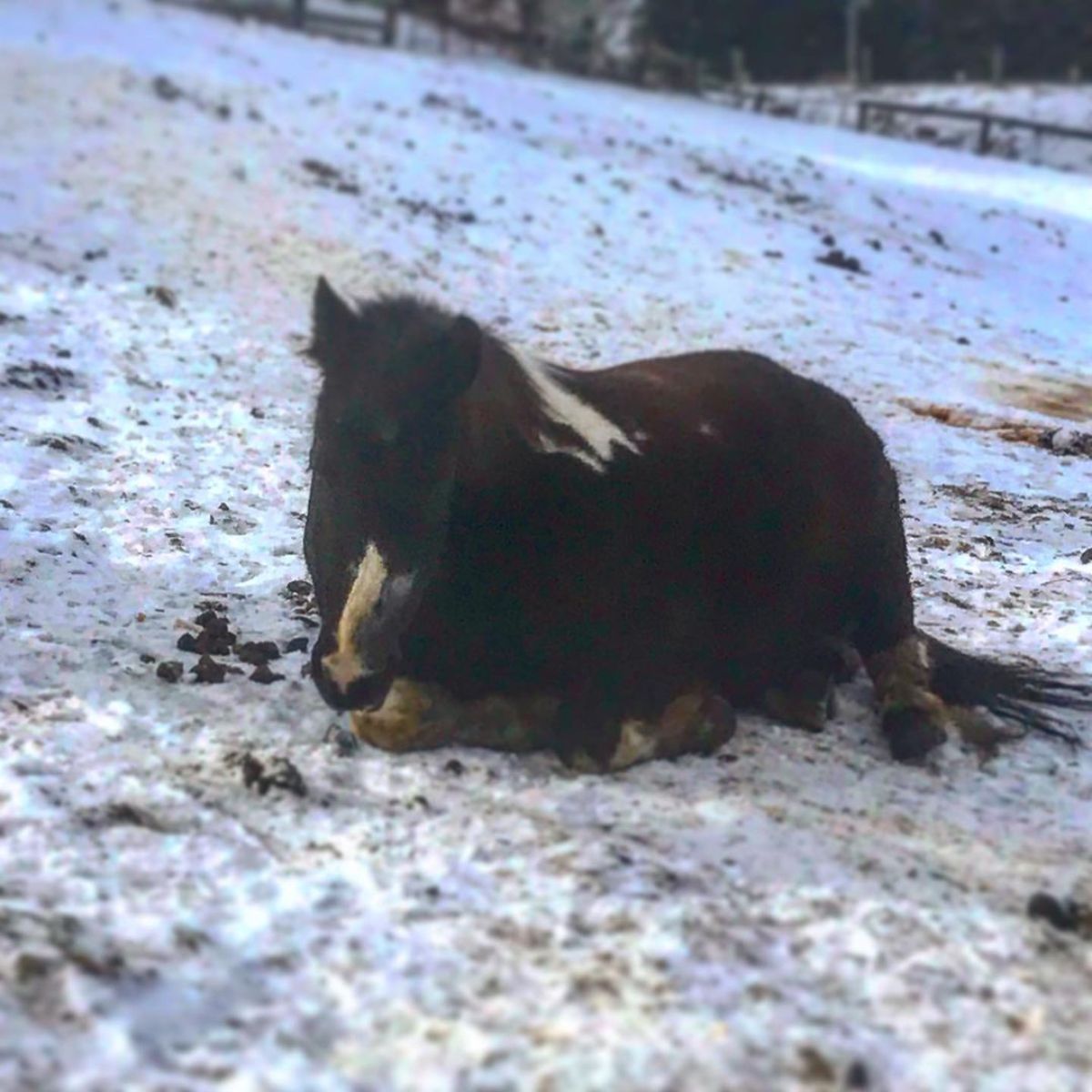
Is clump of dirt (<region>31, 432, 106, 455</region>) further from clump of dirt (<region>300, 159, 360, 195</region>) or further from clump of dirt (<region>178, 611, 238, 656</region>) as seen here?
clump of dirt (<region>300, 159, 360, 195</region>)

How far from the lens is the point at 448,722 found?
13.2 feet

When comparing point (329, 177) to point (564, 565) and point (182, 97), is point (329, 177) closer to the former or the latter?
point (182, 97)

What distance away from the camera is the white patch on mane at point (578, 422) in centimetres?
416

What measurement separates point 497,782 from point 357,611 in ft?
2.14

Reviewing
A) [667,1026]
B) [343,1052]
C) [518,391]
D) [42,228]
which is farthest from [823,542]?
[42,228]

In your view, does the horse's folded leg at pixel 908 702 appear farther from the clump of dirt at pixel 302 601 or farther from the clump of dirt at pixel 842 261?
the clump of dirt at pixel 842 261

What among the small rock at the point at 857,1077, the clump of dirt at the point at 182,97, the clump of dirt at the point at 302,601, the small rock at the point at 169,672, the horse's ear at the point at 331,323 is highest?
the clump of dirt at the point at 182,97

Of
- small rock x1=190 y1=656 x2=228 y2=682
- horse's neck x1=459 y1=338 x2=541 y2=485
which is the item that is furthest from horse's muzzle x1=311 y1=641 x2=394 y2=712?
horse's neck x1=459 y1=338 x2=541 y2=485

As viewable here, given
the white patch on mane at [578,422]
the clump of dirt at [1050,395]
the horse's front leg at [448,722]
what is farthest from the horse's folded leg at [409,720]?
the clump of dirt at [1050,395]

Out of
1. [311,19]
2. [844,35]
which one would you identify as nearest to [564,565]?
[311,19]

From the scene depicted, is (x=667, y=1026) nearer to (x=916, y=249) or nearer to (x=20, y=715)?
(x=20, y=715)

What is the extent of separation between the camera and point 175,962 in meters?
2.83

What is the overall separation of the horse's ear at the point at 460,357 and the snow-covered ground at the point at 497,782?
1108 mm

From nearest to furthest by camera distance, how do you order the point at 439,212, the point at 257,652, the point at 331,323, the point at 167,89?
the point at 331,323 → the point at 257,652 → the point at 439,212 → the point at 167,89
